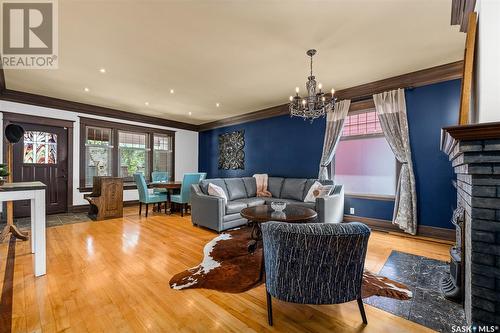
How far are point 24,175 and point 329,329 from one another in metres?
6.48

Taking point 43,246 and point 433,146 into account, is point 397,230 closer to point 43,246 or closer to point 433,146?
point 433,146

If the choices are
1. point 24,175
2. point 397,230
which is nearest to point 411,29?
point 397,230

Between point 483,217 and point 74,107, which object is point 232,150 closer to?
point 74,107

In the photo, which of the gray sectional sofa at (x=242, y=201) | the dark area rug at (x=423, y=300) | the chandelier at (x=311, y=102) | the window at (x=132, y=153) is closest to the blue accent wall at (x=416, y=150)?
the gray sectional sofa at (x=242, y=201)

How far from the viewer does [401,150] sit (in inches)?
149

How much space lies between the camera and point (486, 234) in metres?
1.32

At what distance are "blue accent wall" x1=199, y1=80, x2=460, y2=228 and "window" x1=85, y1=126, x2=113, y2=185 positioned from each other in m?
4.11

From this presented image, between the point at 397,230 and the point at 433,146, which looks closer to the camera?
the point at 433,146

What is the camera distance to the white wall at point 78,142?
4824mm

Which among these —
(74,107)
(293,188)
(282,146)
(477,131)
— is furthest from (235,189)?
(74,107)

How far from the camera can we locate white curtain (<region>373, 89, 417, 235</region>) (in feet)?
12.0

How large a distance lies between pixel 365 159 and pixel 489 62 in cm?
306

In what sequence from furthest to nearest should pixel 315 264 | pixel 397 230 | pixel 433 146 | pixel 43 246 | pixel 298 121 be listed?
1. pixel 298 121
2. pixel 397 230
3. pixel 433 146
4. pixel 43 246
5. pixel 315 264

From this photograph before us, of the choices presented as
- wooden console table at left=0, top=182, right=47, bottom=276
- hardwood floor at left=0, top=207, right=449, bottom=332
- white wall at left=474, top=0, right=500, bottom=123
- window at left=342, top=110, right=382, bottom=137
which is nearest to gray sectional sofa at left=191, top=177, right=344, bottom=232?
hardwood floor at left=0, top=207, right=449, bottom=332
